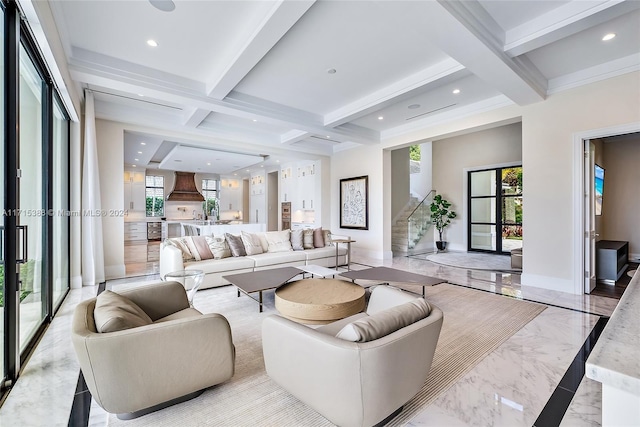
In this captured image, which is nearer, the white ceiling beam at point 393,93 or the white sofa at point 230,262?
the white ceiling beam at point 393,93

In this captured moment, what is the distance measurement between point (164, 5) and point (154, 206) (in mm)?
10135

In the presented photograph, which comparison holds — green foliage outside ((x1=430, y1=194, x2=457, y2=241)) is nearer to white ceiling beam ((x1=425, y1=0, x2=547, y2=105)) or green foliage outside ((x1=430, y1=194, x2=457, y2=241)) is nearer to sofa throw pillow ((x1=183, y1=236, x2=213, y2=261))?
white ceiling beam ((x1=425, y1=0, x2=547, y2=105))

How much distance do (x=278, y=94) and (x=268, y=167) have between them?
6220mm

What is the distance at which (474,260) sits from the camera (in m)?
7.06

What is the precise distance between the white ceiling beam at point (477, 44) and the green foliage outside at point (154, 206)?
11.3 m

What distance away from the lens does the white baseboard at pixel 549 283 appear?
428 centimetres

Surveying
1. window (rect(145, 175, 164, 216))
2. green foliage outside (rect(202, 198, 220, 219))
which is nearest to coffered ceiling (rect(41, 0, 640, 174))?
window (rect(145, 175, 164, 216))

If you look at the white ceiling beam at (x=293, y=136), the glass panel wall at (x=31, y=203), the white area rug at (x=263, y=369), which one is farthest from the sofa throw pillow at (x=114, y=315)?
the white ceiling beam at (x=293, y=136)

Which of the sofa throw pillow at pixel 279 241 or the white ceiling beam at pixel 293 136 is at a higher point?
the white ceiling beam at pixel 293 136

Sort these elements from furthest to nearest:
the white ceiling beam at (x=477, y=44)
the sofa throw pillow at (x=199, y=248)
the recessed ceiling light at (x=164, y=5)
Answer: the sofa throw pillow at (x=199, y=248)
the recessed ceiling light at (x=164, y=5)
the white ceiling beam at (x=477, y=44)

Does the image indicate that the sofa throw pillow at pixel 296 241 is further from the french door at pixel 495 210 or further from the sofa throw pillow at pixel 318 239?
the french door at pixel 495 210

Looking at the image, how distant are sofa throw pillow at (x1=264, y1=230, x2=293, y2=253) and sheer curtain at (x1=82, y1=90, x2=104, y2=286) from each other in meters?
2.75

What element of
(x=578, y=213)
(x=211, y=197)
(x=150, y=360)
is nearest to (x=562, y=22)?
(x=578, y=213)

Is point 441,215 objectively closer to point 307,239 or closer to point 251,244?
point 307,239
